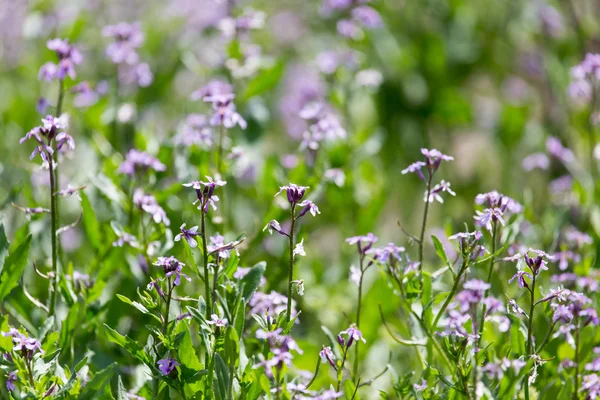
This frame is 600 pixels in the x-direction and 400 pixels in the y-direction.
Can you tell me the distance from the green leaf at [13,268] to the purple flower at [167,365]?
539 mm

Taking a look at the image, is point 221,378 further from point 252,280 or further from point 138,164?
point 138,164

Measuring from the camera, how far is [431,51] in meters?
4.63

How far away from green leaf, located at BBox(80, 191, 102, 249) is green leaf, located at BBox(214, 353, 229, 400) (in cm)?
88

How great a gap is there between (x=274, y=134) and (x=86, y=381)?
3.30 meters

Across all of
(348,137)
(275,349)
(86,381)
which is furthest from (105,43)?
(275,349)

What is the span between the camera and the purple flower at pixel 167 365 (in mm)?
1781

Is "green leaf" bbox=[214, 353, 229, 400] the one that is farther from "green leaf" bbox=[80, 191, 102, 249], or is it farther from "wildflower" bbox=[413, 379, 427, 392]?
"green leaf" bbox=[80, 191, 102, 249]

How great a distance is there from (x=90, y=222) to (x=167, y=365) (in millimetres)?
886

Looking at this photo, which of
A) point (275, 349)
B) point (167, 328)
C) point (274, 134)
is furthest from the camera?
point (274, 134)

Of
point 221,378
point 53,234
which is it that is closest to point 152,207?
point 53,234

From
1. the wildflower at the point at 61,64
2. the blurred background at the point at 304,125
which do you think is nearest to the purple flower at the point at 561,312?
the blurred background at the point at 304,125

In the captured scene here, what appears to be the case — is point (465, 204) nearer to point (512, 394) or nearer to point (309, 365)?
point (309, 365)

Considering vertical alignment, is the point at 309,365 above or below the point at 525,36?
below

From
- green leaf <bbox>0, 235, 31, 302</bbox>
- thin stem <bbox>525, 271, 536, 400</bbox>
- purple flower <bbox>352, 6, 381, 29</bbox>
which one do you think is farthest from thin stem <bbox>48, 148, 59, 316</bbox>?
purple flower <bbox>352, 6, 381, 29</bbox>
